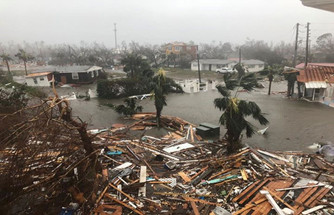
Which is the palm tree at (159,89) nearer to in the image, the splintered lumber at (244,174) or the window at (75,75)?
the splintered lumber at (244,174)

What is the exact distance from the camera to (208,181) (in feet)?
24.1

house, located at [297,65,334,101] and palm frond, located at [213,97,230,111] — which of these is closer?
palm frond, located at [213,97,230,111]

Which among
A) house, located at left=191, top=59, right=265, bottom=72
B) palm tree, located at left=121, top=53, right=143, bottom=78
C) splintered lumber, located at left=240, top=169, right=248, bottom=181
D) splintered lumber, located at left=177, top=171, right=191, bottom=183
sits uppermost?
palm tree, located at left=121, top=53, right=143, bottom=78

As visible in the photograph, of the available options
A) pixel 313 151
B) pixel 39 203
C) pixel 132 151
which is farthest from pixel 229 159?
pixel 39 203

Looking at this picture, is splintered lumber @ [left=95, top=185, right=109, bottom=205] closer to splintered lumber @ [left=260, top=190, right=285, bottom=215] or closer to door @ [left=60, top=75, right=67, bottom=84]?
splintered lumber @ [left=260, top=190, right=285, bottom=215]

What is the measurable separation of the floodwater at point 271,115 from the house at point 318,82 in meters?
1.44

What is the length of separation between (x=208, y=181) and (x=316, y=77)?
2047cm

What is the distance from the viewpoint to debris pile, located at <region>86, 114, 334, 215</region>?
5.96 metres

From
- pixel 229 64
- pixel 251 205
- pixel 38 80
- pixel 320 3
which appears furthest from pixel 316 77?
pixel 38 80

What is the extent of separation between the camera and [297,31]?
27875mm

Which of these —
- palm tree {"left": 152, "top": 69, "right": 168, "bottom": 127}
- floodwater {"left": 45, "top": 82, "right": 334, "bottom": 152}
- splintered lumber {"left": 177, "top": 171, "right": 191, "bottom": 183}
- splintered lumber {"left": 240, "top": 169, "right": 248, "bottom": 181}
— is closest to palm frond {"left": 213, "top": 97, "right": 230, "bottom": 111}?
splintered lumber {"left": 240, "top": 169, "right": 248, "bottom": 181}

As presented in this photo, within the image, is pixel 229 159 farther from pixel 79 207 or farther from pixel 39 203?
pixel 39 203

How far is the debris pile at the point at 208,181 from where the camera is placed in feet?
19.6

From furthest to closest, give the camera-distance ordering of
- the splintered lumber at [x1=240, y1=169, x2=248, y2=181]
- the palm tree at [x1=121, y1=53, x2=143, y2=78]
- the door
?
1. the door
2. the palm tree at [x1=121, y1=53, x2=143, y2=78]
3. the splintered lumber at [x1=240, y1=169, x2=248, y2=181]
